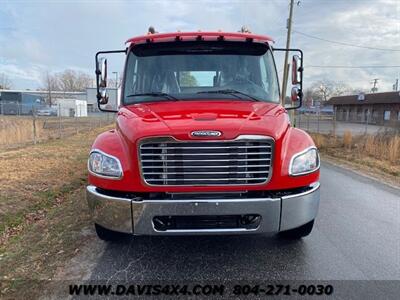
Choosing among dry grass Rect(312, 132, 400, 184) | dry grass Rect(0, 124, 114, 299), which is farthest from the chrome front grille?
dry grass Rect(312, 132, 400, 184)

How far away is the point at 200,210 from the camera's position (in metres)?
3.20

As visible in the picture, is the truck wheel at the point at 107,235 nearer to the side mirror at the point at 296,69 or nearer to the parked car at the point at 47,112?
the side mirror at the point at 296,69

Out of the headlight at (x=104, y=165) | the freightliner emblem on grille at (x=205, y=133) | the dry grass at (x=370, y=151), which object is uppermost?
the freightliner emblem on grille at (x=205, y=133)

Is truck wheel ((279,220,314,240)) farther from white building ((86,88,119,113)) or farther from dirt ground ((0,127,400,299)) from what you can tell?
white building ((86,88,119,113))

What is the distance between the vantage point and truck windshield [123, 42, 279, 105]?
4398 millimetres

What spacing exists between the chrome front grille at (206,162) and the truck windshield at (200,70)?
1266 mm

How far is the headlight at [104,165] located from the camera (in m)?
3.38

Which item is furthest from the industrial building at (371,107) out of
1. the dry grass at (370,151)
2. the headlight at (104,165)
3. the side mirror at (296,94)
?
the headlight at (104,165)

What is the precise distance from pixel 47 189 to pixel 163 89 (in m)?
3.85

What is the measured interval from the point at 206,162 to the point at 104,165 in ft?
3.48

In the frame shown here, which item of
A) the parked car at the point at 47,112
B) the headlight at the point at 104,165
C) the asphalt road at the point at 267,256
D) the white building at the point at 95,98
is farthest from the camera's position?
the parked car at the point at 47,112

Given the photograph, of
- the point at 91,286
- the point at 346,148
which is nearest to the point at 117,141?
the point at 91,286

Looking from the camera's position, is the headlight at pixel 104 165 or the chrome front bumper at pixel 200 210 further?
the headlight at pixel 104 165

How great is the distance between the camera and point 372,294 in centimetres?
315
